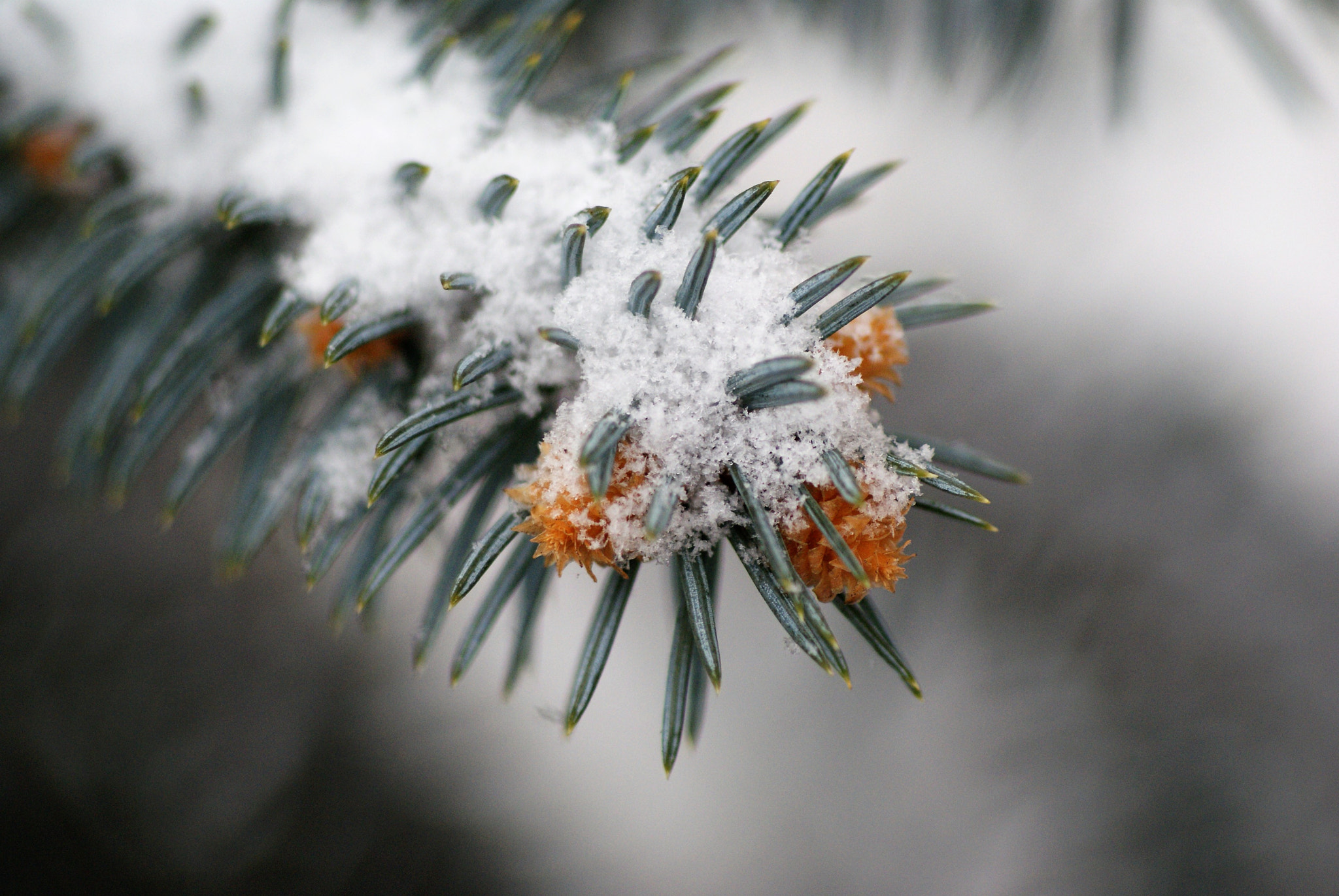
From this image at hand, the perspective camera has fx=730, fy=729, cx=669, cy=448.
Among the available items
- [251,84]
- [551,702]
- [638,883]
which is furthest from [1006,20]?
[638,883]

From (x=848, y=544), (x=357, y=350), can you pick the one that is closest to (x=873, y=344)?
(x=848, y=544)

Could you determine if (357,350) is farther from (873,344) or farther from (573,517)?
(873,344)

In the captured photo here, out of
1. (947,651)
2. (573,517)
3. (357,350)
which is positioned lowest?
(573,517)

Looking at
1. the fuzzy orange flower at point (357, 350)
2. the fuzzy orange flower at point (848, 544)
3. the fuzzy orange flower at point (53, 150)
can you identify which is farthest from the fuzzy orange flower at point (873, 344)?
the fuzzy orange flower at point (53, 150)

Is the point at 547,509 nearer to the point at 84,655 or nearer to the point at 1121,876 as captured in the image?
the point at 1121,876

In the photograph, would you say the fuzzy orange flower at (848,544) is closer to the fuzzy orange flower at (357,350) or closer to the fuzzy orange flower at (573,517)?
the fuzzy orange flower at (573,517)

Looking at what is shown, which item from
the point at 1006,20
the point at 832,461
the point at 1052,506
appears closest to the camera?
the point at 832,461

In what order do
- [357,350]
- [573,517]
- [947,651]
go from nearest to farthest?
[573,517], [357,350], [947,651]
